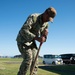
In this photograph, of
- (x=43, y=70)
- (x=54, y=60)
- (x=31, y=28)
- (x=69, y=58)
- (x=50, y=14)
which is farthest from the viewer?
(x=54, y=60)

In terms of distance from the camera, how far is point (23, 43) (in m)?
5.94

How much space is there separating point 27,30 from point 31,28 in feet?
0.63

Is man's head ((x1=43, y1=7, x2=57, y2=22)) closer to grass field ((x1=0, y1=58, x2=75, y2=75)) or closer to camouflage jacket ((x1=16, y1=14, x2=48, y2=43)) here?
camouflage jacket ((x1=16, y1=14, x2=48, y2=43))

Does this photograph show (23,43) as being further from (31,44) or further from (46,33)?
(46,33)

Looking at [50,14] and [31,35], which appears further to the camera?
[31,35]

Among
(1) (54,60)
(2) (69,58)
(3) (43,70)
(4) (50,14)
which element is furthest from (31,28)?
(1) (54,60)

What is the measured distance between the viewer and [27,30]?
583 cm

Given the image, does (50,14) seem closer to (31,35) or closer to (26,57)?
(31,35)

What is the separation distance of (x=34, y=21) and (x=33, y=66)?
100cm

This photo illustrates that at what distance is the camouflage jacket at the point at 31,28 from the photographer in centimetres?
582

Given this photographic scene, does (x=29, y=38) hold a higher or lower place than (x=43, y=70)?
higher

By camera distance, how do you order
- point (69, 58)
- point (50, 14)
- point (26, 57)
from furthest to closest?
point (69, 58) → point (26, 57) → point (50, 14)

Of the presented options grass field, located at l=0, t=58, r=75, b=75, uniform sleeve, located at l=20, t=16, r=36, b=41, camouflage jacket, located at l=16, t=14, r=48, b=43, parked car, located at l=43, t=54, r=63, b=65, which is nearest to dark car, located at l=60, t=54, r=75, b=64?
parked car, located at l=43, t=54, r=63, b=65

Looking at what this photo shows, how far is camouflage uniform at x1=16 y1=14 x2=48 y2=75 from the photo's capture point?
580cm
